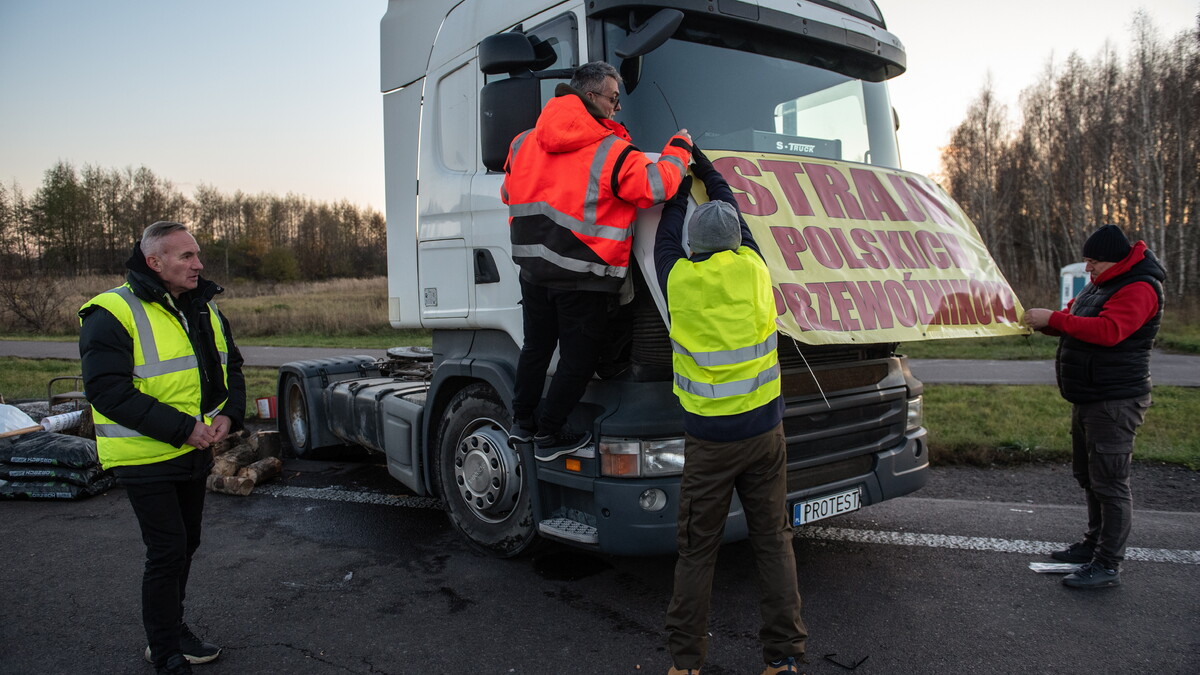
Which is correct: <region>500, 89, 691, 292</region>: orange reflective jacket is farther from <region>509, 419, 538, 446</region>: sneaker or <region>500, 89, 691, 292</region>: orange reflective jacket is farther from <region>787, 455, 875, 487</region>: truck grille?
<region>787, 455, 875, 487</region>: truck grille

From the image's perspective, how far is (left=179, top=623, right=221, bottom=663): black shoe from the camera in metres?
3.21

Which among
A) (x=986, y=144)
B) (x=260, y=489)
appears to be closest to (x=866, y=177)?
(x=260, y=489)

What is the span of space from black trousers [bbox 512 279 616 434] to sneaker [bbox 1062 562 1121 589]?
263 cm

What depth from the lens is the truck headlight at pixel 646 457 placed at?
3.33 m

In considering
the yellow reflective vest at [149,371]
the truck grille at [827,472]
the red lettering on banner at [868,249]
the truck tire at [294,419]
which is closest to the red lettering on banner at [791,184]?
the red lettering on banner at [868,249]

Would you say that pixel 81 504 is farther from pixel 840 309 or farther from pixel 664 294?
pixel 840 309

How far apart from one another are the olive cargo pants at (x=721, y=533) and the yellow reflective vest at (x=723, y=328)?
0.59 ft

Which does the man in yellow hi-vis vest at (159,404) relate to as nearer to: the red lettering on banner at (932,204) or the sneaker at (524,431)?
the sneaker at (524,431)

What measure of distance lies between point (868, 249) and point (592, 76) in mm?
1587

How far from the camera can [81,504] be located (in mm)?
5695

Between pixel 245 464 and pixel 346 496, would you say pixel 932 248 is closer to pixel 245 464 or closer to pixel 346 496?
pixel 346 496

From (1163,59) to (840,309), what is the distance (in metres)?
34.8

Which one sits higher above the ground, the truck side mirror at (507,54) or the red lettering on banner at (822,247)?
the truck side mirror at (507,54)

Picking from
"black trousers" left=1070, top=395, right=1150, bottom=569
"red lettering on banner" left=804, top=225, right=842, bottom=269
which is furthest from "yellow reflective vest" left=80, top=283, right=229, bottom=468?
"black trousers" left=1070, top=395, right=1150, bottom=569
